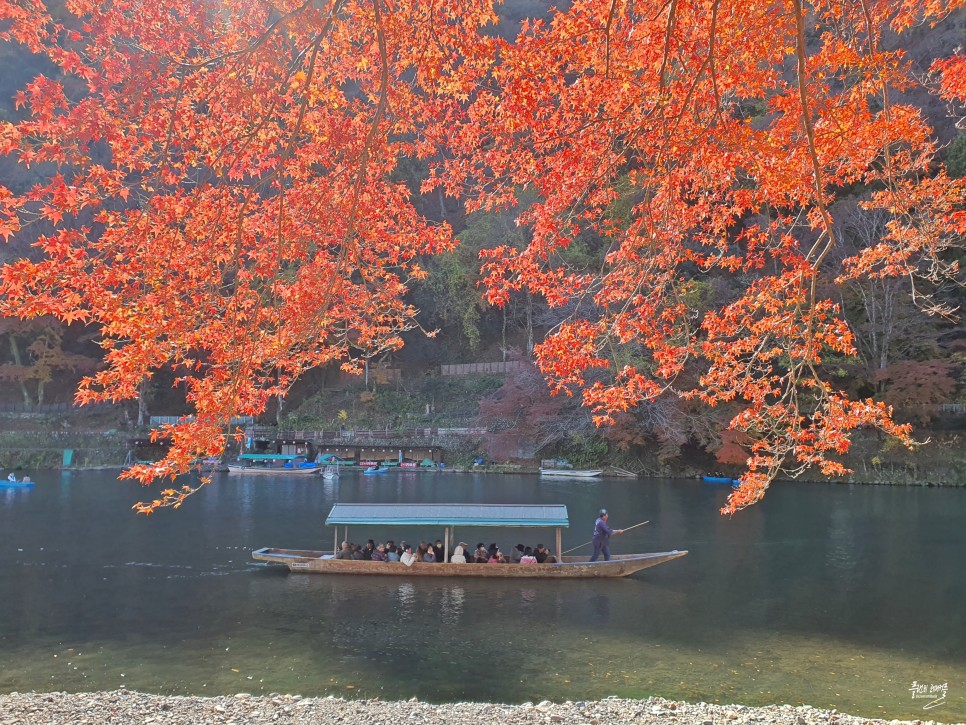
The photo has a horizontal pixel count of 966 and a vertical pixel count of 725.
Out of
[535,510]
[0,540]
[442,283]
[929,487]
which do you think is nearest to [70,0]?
[535,510]

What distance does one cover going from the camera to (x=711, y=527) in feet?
58.9

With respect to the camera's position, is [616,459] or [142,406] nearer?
[616,459]

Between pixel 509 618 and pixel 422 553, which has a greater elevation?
pixel 422 553

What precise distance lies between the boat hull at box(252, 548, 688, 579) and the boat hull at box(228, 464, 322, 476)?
59.2 ft

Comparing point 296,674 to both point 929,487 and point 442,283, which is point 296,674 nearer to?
point 929,487

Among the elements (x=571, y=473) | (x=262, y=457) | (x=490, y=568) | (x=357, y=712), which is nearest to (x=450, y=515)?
(x=490, y=568)

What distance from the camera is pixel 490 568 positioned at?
13211mm

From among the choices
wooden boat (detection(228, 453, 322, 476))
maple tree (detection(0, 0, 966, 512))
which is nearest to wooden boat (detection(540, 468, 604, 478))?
wooden boat (detection(228, 453, 322, 476))

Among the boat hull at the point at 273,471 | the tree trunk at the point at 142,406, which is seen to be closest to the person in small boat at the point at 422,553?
the boat hull at the point at 273,471

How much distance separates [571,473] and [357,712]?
22.9 metres

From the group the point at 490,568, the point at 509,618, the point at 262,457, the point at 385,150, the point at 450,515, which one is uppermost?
the point at 385,150

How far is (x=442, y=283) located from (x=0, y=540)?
82.1 ft

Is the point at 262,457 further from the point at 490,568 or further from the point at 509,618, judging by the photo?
the point at 509,618

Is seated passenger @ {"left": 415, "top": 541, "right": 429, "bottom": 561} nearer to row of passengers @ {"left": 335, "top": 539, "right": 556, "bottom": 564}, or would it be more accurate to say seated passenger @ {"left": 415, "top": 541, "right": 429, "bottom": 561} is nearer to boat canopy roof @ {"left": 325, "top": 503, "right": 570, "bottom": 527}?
row of passengers @ {"left": 335, "top": 539, "right": 556, "bottom": 564}
